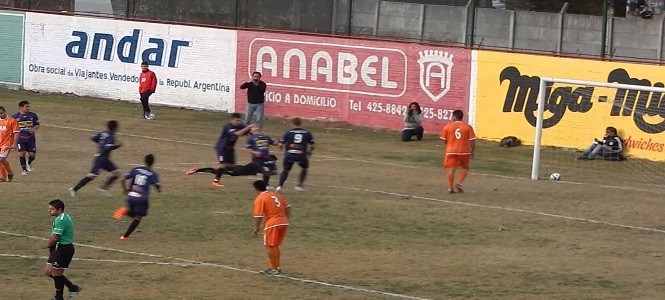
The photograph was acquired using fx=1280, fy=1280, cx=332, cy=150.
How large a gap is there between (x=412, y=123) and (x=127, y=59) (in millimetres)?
12014

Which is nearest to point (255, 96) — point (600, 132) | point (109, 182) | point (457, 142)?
point (600, 132)

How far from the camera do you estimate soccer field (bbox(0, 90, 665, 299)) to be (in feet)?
64.2

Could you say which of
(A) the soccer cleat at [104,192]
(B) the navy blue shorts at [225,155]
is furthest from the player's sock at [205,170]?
(A) the soccer cleat at [104,192]

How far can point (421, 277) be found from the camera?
2016 cm

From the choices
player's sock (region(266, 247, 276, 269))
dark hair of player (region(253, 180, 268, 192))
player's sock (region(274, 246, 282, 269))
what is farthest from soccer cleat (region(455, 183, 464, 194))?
dark hair of player (region(253, 180, 268, 192))

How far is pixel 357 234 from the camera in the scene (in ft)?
77.4

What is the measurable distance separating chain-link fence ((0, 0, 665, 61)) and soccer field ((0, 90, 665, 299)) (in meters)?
5.80

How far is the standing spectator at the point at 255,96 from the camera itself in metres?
37.7

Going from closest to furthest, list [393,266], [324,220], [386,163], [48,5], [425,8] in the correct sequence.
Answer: [393,266] → [324,220] → [386,163] → [425,8] → [48,5]

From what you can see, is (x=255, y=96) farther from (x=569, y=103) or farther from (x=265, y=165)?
(x=265, y=165)

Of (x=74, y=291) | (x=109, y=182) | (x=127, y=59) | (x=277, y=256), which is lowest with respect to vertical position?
(x=74, y=291)

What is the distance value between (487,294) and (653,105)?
15.8 m

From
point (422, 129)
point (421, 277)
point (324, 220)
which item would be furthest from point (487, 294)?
point (422, 129)

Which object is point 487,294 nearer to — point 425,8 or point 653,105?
point 653,105
